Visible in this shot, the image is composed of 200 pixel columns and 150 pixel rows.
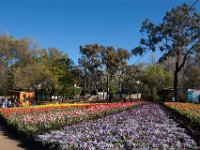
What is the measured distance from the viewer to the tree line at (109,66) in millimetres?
46406

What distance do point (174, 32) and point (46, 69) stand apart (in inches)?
1116

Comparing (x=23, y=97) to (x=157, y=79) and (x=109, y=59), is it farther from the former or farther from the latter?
(x=109, y=59)

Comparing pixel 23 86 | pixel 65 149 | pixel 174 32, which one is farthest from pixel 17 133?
pixel 23 86

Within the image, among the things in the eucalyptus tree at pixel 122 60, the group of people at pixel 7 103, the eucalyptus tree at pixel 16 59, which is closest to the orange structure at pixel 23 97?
the group of people at pixel 7 103

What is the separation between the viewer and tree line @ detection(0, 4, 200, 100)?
46406 mm

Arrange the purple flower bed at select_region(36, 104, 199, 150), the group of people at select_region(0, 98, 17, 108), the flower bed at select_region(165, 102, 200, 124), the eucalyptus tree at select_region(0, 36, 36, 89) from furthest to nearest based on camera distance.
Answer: the eucalyptus tree at select_region(0, 36, 36, 89) → the group of people at select_region(0, 98, 17, 108) → the flower bed at select_region(165, 102, 200, 124) → the purple flower bed at select_region(36, 104, 199, 150)

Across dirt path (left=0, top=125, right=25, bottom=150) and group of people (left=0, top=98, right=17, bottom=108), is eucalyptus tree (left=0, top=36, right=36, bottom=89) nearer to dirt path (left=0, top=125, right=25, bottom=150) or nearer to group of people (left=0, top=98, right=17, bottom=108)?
group of people (left=0, top=98, right=17, bottom=108)

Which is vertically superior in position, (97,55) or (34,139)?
(97,55)

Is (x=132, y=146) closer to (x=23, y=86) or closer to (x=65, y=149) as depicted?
(x=65, y=149)

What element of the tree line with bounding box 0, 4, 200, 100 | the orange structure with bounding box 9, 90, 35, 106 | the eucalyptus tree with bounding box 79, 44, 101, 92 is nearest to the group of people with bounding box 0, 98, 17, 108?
the orange structure with bounding box 9, 90, 35, 106

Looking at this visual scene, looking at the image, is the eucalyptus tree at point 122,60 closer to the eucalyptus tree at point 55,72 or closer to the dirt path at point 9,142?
the eucalyptus tree at point 55,72

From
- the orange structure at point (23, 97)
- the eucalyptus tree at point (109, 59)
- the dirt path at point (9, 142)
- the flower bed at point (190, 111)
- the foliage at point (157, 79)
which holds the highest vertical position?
the eucalyptus tree at point (109, 59)

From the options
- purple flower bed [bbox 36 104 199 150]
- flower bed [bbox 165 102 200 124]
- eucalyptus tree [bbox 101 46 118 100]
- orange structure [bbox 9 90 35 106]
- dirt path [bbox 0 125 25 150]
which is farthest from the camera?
eucalyptus tree [bbox 101 46 118 100]

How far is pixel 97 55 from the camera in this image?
82312 mm
